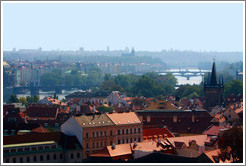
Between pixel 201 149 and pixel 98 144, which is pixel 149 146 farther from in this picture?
pixel 98 144

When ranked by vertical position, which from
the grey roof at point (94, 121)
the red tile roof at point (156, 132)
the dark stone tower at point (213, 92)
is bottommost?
the dark stone tower at point (213, 92)

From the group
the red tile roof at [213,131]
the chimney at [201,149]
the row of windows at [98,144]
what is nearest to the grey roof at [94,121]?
the row of windows at [98,144]

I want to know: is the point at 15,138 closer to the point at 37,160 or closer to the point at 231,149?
the point at 37,160

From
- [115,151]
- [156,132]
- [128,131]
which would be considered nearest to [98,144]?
[128,131]

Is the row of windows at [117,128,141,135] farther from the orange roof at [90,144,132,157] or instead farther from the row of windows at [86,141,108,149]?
the orange roof at [90,144,132,157]

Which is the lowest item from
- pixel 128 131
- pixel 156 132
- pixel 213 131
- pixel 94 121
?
pixel 213 131

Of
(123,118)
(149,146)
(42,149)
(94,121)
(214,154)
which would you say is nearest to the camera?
(214,154)

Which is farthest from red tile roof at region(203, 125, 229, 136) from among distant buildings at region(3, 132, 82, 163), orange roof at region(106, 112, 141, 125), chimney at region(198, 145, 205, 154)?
distant buildings at region(3, 132, 82, 163)

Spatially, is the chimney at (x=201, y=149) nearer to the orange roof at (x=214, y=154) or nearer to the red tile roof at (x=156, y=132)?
the orange roof at (x=214, y=154)
